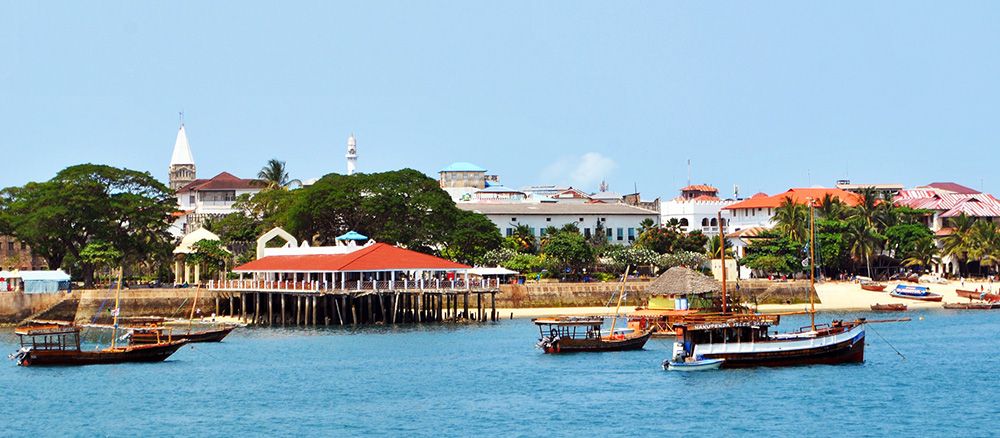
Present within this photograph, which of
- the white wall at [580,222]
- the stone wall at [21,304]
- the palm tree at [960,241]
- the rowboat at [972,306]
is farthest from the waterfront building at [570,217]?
the stone wall at [21,304]

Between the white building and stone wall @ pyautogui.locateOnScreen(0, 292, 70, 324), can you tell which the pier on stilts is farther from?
the white building

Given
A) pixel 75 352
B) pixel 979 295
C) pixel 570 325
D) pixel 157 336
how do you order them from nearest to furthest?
pixel 75 352, pixel 157 336, pixel 570 325, pixel 979 295

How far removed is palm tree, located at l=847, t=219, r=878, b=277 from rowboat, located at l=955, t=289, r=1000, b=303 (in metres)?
10.2

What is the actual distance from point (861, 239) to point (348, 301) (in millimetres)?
44935

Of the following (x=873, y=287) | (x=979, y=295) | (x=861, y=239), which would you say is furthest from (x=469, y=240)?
(x=979, y=295)

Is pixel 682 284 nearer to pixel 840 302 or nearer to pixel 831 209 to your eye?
pixel 840 302

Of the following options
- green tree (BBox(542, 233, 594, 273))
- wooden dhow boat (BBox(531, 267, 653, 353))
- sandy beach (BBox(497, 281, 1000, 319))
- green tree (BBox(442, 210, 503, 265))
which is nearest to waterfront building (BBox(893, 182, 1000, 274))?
sandy beach (BBox(497, 281, 1000, 319))

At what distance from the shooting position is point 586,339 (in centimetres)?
6738

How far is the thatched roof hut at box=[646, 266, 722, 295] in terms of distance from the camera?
76.3 metres

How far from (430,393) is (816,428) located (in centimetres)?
1475

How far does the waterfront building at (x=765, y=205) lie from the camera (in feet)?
447

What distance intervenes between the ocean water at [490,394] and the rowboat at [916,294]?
33754mm

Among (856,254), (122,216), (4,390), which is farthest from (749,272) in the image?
(4,390)

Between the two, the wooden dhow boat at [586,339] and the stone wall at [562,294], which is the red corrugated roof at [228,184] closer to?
the stone wall at [562,294]
